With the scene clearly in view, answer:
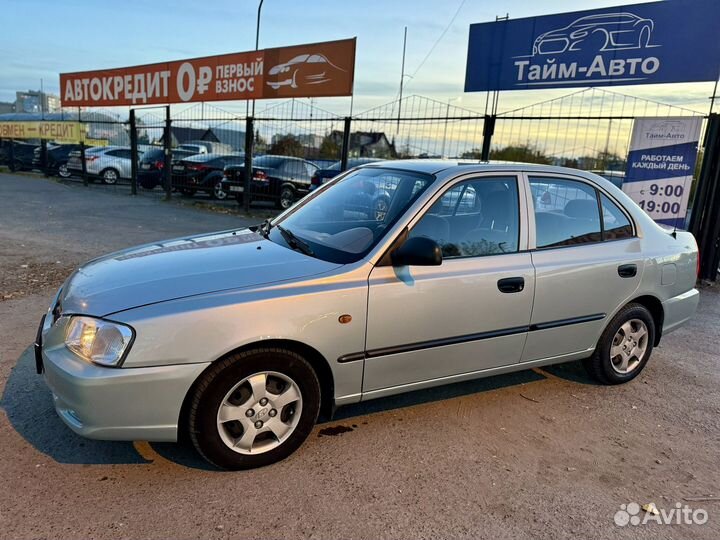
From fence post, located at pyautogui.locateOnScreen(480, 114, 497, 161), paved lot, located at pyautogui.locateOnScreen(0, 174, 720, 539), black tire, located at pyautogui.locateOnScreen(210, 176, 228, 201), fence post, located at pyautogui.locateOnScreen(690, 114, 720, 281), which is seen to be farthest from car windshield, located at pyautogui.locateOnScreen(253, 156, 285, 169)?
paved lot, located at pyautogui.locateOnScreen(0, 174, 720, 539)

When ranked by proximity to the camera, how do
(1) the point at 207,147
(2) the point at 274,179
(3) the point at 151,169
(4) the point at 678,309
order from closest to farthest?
(4) the point at 678,309 → (2) the point at 274,179 → (3) the point at 151,169 → (1) the point at 207,147

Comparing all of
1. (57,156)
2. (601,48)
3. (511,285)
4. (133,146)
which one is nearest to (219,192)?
(133,146)

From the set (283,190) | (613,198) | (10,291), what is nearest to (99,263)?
(10,291)

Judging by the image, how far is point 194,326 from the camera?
8.50 ft

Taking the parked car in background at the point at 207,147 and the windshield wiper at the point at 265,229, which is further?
the parked car in background at the point at 207,147

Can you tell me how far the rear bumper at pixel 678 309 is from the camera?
14.4 ft

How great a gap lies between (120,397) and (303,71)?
471 inches

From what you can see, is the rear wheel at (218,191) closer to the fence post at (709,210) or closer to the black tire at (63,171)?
the black tire at (63,171)

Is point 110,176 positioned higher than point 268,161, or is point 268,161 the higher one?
point 268,161

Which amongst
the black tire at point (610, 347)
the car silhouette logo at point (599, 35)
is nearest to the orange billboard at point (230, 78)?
the car silhouette logo at point (599, 35)

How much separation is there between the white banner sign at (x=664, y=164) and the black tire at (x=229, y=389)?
741 cm

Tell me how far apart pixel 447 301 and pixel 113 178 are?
67.9 ft

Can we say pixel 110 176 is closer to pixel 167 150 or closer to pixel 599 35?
pixel 167 150

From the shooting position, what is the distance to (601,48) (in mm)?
8898
